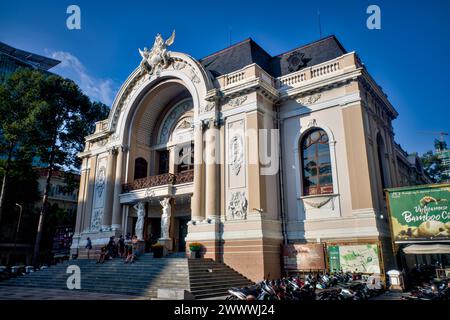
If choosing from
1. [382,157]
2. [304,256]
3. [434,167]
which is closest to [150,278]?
[304,256]

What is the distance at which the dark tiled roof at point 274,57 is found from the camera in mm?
20281

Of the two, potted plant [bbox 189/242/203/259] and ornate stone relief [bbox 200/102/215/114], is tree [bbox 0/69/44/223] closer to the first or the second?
ornate stone relief [bbox 200/102/215/114]

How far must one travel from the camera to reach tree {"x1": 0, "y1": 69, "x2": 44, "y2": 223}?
26016 millimetres

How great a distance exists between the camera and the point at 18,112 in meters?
27.1

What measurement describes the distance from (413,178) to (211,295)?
25.9 meters

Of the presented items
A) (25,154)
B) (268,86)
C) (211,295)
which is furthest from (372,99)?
(25,154)

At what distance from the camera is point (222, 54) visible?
2373cm

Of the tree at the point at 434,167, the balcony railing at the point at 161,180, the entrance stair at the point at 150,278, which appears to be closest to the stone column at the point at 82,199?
the balcony railing at the point at 161,180

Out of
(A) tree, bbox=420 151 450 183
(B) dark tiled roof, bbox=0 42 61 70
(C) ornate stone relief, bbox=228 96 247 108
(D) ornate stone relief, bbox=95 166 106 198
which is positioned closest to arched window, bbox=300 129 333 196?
(C) ornate stone relief, bbox=228 96 247 108

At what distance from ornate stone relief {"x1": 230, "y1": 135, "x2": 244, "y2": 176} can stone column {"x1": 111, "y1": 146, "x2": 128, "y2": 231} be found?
8814mm

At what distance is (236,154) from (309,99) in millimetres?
4902

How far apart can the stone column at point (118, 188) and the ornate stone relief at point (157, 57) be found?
554 cm

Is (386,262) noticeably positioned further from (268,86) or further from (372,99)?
(268,86)

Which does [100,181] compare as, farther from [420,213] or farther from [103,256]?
[420,213]
